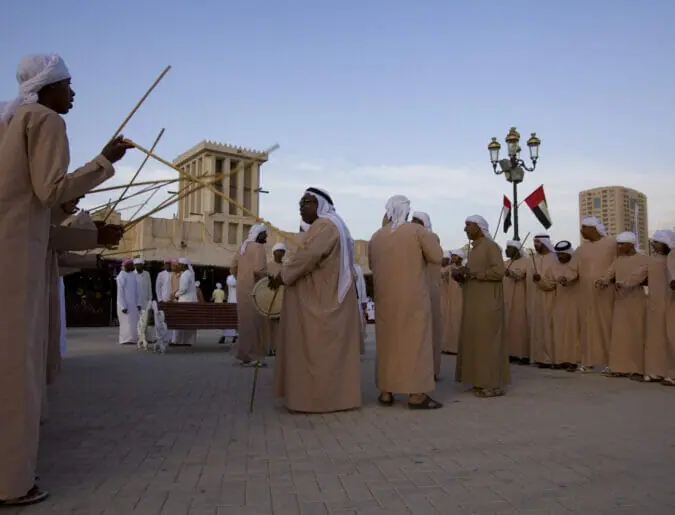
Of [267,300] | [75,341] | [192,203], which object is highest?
[192,203]

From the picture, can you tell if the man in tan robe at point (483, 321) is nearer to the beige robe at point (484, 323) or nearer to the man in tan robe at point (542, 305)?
the beige robe at point (484, 323)

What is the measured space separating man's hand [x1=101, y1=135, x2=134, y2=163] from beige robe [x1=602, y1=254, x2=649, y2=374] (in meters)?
7.02

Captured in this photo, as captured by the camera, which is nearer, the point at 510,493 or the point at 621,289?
the point at 510,493

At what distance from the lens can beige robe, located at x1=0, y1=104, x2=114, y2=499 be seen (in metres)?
2.97

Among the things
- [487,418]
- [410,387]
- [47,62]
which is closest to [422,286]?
[410,387]

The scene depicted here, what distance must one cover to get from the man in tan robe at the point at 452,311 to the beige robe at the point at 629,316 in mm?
4227

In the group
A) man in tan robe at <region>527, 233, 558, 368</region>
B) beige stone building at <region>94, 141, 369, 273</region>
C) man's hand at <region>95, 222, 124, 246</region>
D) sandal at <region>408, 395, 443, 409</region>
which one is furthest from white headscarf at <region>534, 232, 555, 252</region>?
beige stone building at <region>94, 141, 369, 273</region>

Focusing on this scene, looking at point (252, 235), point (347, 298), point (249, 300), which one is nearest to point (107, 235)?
point (347, 298)

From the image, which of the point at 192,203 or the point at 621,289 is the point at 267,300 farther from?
the point at 192,203

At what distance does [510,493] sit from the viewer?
3.16m

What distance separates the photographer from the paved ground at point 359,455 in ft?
9.96

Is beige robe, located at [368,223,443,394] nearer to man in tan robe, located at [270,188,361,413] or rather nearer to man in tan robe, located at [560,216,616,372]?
man in tan robe, located at [270,188,361,413]

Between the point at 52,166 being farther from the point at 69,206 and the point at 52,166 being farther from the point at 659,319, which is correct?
the point at 659,319

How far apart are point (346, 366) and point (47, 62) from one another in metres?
3.51
